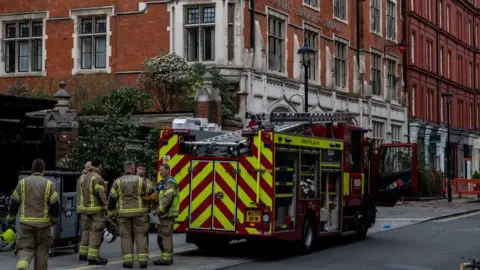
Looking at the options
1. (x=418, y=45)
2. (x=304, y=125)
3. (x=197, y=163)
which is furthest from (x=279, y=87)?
(x=418, y=45)

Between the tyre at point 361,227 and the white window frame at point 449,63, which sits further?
the white window frame at point 449,63

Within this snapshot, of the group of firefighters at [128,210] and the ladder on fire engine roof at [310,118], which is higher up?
the ladder on fire engine roof at [310,118]

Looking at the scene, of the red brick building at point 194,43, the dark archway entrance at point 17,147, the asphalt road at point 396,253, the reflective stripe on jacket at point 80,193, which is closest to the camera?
the reflective stripe on jacket at point 80,193

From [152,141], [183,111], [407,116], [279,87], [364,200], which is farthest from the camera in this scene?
[407,116]

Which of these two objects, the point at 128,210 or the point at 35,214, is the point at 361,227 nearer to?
the point at 128,210

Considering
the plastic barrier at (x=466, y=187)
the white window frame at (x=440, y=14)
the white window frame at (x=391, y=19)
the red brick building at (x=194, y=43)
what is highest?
the white window frame at (x=440, y=14)

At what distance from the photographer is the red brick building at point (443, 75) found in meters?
50.9

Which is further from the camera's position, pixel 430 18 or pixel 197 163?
pixel 430 18

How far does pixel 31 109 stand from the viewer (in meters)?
19.7

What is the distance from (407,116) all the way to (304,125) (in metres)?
31.6

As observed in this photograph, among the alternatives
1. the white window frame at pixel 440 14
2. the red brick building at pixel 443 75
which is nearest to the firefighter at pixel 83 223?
the red brick building at pixel 443 75

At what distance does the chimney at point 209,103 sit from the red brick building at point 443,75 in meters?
23.9

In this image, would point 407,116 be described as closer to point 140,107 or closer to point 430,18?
point 430,18

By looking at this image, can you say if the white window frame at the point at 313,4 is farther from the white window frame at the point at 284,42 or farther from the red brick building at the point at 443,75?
the red brick building at the point at 443,75
